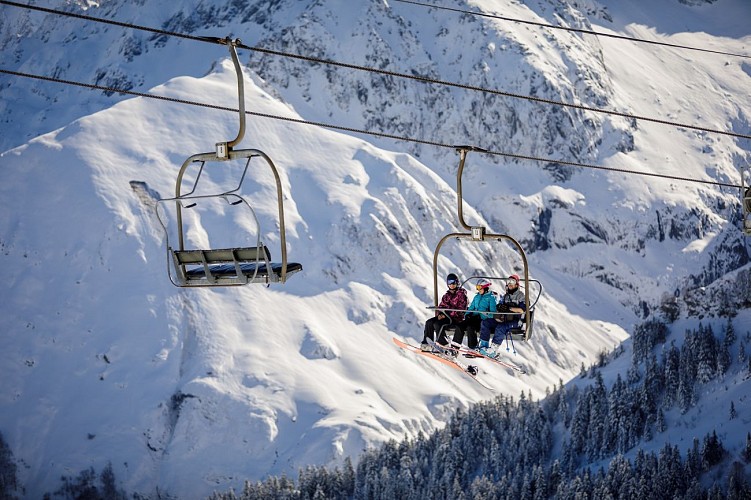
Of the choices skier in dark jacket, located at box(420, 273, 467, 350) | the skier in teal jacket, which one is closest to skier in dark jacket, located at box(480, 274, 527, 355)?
the skier in teal jacket

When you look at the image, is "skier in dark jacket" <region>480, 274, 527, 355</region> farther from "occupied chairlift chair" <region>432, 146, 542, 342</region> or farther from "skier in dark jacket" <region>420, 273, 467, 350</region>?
"skier in dark jacket" <region>420, 273, 467, 350</region>

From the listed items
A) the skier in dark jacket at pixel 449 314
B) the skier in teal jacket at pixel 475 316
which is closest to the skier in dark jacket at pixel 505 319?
the skier in teal jacket at pixel 475 316

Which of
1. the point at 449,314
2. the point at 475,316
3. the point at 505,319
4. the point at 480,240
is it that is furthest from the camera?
the point at 449,314

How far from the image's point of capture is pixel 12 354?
592ft

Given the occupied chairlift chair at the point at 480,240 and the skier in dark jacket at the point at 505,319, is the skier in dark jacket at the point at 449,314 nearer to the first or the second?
the occupied chairlift chair at the point at 480,240

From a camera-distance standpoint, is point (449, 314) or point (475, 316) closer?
point (475, 316)

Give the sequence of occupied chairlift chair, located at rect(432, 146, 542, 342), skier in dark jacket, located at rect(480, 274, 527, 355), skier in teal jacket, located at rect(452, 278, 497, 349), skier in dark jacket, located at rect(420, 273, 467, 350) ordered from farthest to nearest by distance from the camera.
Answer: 1. skier in dark jacket, located at rect(420, 273, 467, 350)
2. skier in teal jacket, located at rect(452, 278, 497, 349)
3. skier in dark jacket, located at rect(480, 274, 527, 355)
4. occupied chairlift chair, located at rect(432, 146, 542, 342)

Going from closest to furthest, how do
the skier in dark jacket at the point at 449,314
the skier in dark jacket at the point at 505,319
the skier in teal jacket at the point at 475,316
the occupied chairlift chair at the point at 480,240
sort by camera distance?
the occupied chairlift chair at the point at 480,240
the skier in dark jacket at the point at 505,319
the skier in teal jacket at the point at 475,316
the skier in dark jacket at the point at 449,314

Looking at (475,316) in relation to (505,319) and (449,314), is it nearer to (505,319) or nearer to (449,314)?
(449,314)

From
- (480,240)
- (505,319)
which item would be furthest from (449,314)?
(480,240)

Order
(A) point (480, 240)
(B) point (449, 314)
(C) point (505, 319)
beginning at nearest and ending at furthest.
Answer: (A) point (480, 240), (C) point (505, 319), (B) point (449, 314)

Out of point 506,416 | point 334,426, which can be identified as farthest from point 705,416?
point 334,426

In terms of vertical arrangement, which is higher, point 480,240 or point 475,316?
point 480,240

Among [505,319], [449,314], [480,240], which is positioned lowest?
[449,314]
